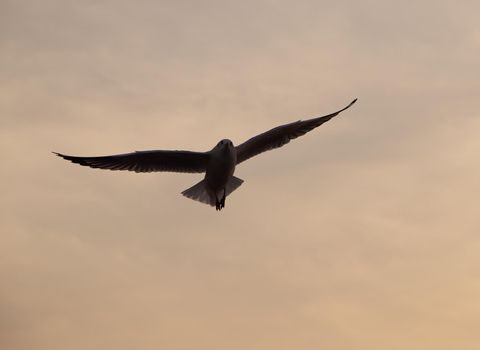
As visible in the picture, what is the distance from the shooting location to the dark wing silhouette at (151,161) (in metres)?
33.9

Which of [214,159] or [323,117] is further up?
[323,117]

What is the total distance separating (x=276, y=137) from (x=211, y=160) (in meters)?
2.65

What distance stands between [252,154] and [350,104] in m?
3.20

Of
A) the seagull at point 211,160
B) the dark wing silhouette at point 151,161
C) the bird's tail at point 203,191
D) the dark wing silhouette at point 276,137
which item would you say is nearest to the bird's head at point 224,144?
the seagull at point 211,160

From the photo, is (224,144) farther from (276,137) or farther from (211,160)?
(276,137)

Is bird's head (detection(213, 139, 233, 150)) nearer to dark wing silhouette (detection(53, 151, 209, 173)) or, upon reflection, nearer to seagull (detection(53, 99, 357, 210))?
seagull (detection(53, 99, 357, 210))

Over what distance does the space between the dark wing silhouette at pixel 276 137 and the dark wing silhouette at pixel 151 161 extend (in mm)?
1282

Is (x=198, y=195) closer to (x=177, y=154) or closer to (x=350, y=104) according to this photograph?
(x=177, y=154)

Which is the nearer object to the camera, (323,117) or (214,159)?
(214,159)

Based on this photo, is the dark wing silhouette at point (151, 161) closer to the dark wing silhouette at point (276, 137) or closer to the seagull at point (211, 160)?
the seagull at point (211, 160)

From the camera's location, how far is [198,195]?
34844mm

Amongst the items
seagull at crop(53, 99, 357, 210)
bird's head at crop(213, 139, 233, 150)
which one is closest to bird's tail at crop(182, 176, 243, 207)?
seagull at crop(53, 99, 357, 210)

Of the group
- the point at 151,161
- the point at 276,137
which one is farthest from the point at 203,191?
the point at 276,137

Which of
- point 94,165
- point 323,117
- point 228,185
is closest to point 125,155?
point 94,165
